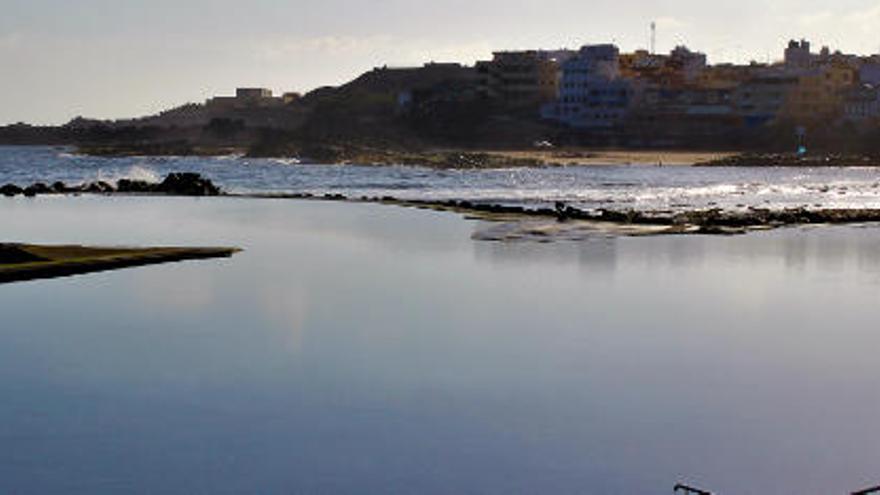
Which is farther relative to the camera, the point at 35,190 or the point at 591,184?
the point at 591,184

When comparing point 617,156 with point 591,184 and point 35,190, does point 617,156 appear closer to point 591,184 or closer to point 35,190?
point 591,184

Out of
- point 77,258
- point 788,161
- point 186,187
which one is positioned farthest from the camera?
point 788,161

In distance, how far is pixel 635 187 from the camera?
10681 cm

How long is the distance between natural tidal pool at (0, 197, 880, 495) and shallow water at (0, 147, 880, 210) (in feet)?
136

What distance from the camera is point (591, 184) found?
376 feet

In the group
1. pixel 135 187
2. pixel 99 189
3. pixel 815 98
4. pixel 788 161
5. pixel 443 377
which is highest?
pixel 815 98

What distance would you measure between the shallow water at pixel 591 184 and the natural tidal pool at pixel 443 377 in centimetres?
4153

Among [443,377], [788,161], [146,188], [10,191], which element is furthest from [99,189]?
[788,161]

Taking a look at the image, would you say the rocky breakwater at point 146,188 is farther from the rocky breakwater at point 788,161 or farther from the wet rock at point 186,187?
the rocky breakwater at point 788,161

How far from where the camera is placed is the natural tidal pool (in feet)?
54.6

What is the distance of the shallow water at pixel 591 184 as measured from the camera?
8631 centimetres

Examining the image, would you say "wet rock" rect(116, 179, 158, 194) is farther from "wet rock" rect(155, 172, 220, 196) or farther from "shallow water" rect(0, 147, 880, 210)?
"shallow water" rect(0, 147, 880, 210)

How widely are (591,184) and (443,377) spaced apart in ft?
307

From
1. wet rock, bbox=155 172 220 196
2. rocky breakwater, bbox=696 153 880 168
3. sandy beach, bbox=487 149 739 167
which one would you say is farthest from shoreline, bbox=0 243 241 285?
rocky breakwater, bbox=696 153 880 168
